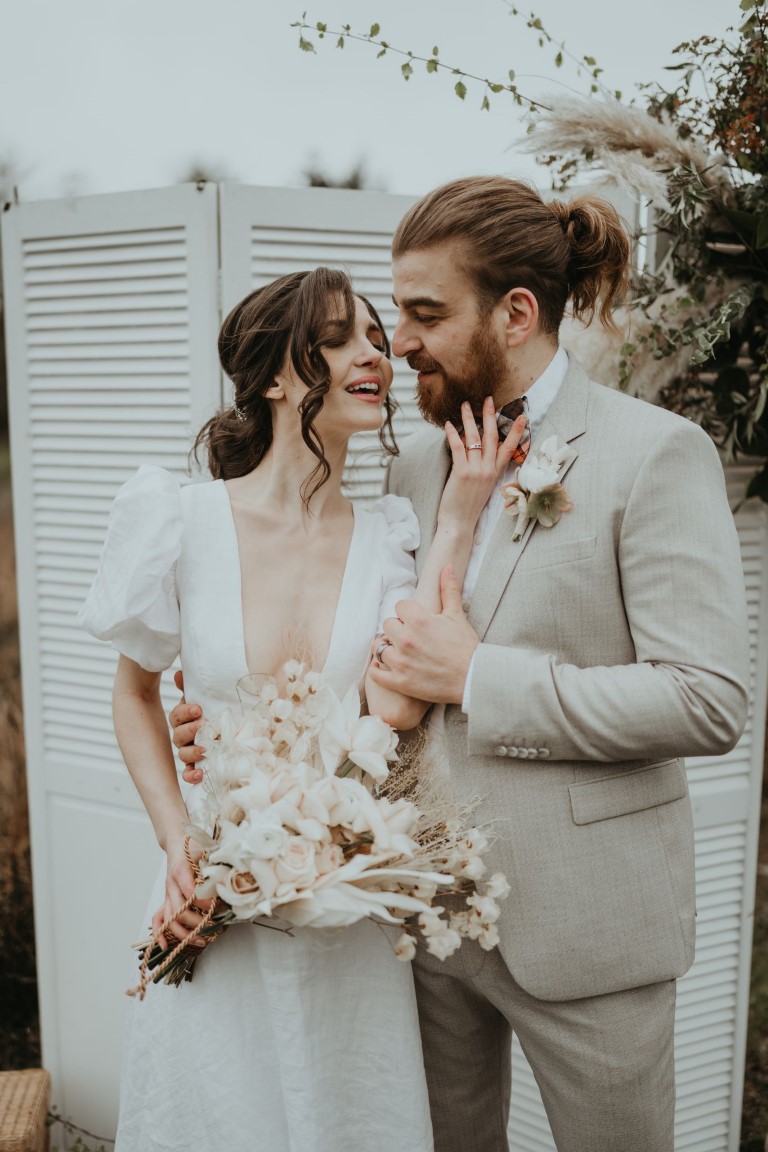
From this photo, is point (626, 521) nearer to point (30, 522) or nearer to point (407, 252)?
point (407, 252)

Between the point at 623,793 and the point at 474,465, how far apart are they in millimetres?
614

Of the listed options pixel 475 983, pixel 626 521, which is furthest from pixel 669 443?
pixel 475 983

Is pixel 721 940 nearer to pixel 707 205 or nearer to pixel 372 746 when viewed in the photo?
pixel 372 746

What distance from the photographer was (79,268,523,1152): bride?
167 cm

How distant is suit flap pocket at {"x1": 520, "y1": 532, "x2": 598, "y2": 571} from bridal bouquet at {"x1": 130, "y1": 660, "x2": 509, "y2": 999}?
0.38m

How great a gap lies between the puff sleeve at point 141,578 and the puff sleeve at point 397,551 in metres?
0.38

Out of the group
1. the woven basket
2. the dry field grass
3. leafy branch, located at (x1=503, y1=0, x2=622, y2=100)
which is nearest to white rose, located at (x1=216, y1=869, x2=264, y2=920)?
the woven basket

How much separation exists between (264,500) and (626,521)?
672mm

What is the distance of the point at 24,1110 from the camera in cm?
254

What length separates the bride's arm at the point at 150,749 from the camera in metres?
1.79

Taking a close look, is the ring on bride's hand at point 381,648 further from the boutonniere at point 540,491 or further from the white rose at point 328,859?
the white rose at point 328,859

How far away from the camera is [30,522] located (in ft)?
9.13

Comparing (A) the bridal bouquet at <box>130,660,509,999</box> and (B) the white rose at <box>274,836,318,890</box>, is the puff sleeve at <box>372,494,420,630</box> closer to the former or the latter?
(A) the bridal bouquet at <box>130,660,509,999</box>

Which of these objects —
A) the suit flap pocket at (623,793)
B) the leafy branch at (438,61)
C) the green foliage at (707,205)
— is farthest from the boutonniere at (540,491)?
the leafy branch at (438,61)
